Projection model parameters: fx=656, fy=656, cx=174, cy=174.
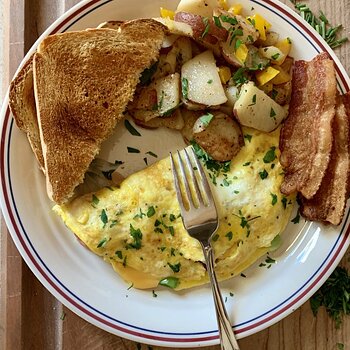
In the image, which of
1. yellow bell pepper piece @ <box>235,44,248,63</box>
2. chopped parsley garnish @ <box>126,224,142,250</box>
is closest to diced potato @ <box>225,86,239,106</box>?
yellow bell pepper piece @ <box>235,44,248,63</box>

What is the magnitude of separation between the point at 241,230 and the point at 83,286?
783 mm

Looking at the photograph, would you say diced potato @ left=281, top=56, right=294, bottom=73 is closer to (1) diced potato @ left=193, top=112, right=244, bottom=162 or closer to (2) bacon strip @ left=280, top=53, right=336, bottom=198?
(2) bacon strip @ left=280, top=53, right=336, bottom=198

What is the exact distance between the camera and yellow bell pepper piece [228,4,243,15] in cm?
309

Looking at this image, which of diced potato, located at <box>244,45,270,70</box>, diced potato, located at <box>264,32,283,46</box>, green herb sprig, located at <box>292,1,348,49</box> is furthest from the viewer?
green herb sprig, located at <box>292,1,348,49</box>

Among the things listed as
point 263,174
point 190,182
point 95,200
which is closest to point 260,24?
point 263,174

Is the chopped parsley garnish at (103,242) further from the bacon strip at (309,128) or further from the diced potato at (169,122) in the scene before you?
the bacon strip at (309,128)

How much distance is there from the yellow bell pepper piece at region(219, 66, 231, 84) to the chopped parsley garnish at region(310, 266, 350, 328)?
108 centimetres

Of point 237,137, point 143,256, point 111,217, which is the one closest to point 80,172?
point 111,217

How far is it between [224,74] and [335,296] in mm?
1210

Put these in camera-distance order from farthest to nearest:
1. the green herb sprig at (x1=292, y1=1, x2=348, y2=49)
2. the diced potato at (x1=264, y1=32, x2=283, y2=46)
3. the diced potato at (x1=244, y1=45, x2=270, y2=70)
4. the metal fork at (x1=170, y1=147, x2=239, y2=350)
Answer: the green herb sprig at (x1=292, y1=1, x2=348, y2=49) < the diced potato at (x1=264, y1=32, x2=283, y2=46) < the diced potato at (x1=244, y1=45, x2=270, y2=70) < the metal fork at (x1=170, y1=147, x2=239, y2=350)

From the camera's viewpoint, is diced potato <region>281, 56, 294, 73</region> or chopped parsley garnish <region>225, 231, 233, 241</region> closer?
chopped parsley garnish <region>225, 231, 233, 241</region>

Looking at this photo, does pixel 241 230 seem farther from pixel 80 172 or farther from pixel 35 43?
pixel 35 43

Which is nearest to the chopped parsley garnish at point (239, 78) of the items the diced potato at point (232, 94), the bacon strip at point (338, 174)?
the diced potato at point (232, 94)

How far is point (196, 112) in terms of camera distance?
3.04m
